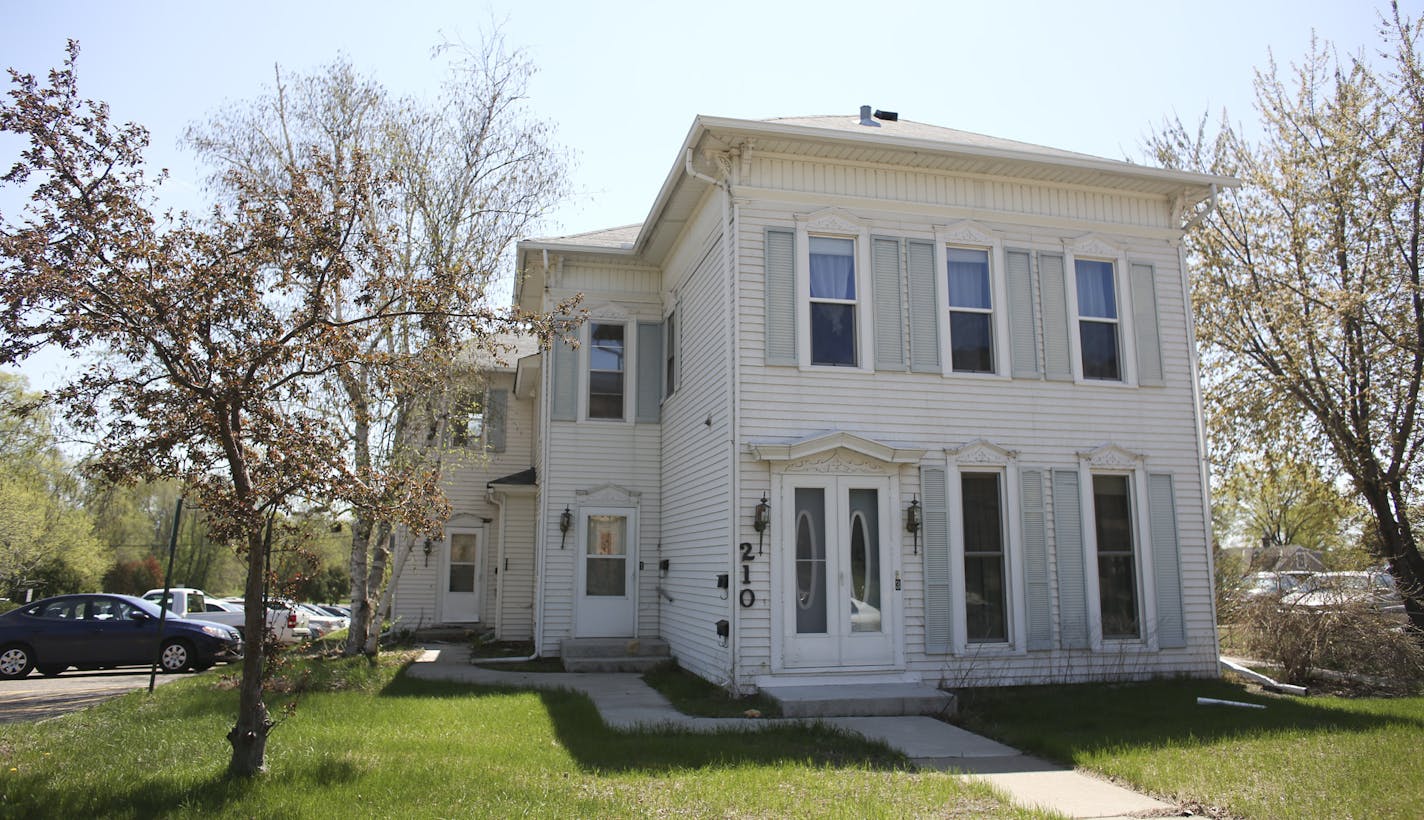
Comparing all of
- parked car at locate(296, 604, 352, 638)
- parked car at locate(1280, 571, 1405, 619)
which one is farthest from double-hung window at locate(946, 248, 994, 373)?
parked car at locate(296, 604, 352, 638)

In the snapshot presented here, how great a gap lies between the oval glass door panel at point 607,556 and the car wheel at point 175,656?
21.5 ft

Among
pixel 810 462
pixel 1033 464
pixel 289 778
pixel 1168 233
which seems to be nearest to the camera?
pixel 289 778

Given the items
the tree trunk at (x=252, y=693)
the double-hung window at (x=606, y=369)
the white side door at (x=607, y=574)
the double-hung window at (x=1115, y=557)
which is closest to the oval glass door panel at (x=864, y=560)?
the double-hung window at (x=1115, y=557)

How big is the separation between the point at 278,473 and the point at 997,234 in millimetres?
8761

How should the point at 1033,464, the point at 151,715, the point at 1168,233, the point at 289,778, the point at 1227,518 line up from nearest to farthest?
1. the point at 289,778
2. the point at 151,715
3. the point at 1033,464
4. the point at 1168,233
5. the point at 1227,518

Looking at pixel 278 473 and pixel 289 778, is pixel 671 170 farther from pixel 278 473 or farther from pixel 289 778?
pixel 289 778

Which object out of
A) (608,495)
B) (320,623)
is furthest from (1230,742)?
(320,623)

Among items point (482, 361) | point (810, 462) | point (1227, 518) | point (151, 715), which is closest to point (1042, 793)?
point (810, 462)

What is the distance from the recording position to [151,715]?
8.73 meters

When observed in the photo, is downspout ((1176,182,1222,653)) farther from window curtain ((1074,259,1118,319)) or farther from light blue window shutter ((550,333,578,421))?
light blue window shutter ((550,333,578,421))

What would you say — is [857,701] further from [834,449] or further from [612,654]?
[612,654]

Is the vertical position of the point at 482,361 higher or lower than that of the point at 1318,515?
higher

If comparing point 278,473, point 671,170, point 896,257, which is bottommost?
point 278,473

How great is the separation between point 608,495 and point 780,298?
4840 millimetres
